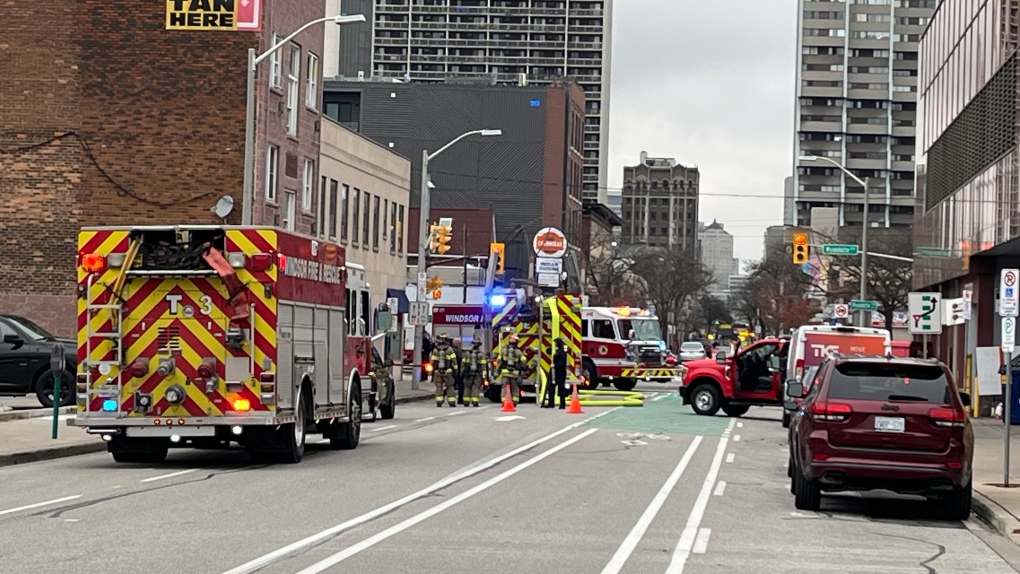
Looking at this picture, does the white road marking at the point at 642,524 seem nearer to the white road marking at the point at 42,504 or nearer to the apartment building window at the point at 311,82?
the white road marking at the point at 42,504

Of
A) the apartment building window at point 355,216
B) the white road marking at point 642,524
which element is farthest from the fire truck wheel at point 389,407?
the apartment building window at point 355,216

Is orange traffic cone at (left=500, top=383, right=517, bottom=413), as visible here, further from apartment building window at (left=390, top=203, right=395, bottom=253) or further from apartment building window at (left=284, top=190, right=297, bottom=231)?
apartment building window at (left=390, top=203, right=395, bottom=253)

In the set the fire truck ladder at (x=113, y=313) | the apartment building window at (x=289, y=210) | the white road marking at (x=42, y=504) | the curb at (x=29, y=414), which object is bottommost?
the white road marking at (x=42, y=504)

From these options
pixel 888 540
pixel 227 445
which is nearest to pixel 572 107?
pixel 227 445

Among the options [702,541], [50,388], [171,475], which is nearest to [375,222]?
[50,388]

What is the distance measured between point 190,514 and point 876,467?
685cm

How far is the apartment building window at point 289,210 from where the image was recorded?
45.4 metres

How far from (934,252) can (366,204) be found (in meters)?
22.1

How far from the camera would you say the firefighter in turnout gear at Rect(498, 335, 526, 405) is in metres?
39.1

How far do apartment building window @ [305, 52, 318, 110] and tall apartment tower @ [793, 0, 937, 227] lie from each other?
128472 mm

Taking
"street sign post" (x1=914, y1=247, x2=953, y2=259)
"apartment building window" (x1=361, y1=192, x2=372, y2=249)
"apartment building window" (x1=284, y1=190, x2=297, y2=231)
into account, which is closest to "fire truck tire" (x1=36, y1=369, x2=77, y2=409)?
"apartment building window" (x1=284, y1=190, x2=297, y2=231)

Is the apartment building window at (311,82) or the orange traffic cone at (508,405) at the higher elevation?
the apartment building window at (311,82)

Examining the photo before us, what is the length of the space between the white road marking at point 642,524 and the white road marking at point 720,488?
0.51 meters

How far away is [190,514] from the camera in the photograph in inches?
558
